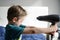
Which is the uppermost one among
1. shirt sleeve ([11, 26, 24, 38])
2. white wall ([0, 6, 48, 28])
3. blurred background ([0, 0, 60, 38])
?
blurred background ([0, 0, 60, 38])

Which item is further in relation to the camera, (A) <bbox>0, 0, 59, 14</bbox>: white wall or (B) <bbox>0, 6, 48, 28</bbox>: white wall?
(A) <bbox>0, 0, 59, 14</bbox>: white wall

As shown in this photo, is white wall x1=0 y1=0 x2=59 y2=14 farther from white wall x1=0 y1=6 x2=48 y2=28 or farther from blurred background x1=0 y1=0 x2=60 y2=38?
white wall x1=0 y1=6 x2=48 y2=28

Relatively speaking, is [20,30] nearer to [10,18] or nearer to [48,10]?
[10,18]

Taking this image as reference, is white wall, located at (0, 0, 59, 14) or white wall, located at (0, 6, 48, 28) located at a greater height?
white wall, located at (0, 0, 59, 14)

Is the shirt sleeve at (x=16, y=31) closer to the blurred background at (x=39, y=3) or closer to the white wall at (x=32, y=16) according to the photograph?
the white wall at (x=32, y=16)

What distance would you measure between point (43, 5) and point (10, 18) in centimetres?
221

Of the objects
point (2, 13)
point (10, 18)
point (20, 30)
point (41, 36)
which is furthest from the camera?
point (2, 13)

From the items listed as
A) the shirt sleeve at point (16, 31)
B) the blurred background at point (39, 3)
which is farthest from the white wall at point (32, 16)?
the shirt sleeve at point (16, 31)

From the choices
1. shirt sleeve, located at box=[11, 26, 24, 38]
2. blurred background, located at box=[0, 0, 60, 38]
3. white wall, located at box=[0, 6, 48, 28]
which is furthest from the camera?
blurred background, located at box=[0, 0, 60, 38]

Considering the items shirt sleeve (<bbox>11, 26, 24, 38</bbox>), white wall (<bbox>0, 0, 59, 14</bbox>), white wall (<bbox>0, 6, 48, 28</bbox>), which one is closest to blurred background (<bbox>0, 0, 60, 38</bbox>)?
white wall (<bbox>0, 0, 59, 14</bbox>)

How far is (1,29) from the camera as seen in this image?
3.02 m

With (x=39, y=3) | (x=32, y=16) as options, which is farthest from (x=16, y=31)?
(x=39, y=3)

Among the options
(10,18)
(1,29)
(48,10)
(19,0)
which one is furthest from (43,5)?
(10,18)

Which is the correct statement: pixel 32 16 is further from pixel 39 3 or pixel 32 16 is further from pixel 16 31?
pixel 16 31
